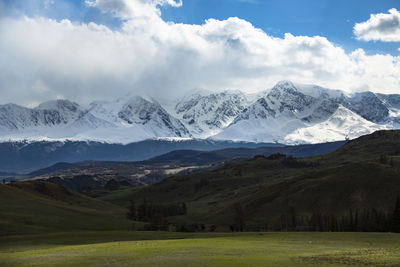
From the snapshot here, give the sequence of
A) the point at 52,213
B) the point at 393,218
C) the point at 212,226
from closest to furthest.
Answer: the point at 393,218, the point at 52,213, the point at 212,226

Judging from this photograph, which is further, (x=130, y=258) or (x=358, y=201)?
(x=358, y=201)

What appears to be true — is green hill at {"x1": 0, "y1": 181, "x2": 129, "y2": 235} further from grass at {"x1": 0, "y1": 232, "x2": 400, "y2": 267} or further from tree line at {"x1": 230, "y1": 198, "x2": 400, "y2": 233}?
tree line at {"x1": 230, "y1": 198, "x2": 400, "y2": 233}

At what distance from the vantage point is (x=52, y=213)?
158 metres

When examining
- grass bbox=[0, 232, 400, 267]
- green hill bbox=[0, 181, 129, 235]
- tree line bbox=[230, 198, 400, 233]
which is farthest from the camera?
green hill bbox=[0, 181, 129, 235]

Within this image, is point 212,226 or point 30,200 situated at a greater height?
point 30,200

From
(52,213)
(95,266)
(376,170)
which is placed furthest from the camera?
(376,170)

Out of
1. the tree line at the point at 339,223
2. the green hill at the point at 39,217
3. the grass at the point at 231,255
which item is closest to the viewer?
the grass at the point at 231,255

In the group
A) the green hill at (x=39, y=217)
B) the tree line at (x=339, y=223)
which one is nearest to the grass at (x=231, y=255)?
the tree line at (x=339, y=223)

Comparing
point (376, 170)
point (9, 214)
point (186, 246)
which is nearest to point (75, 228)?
point (9, 214)

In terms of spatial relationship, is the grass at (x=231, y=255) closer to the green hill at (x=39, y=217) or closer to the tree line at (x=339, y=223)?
the tree line at (x=339, y=223)

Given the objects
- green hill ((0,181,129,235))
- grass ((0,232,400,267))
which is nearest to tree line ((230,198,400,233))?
grass ((0,232,400,267))

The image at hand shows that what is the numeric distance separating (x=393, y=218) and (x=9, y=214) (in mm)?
105462

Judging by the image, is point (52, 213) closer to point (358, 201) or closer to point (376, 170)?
point (358, 201)

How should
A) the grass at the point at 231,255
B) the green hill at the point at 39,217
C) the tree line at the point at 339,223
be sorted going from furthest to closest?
the green hill at the point at 39,217, the tree line at the point at 339,223, the grass at the point at 231,255
